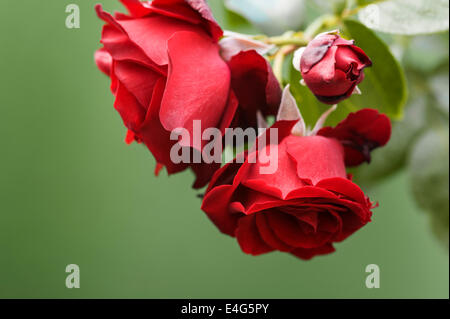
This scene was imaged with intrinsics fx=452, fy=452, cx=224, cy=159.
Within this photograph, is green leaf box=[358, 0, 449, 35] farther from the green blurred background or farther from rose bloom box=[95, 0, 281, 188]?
the green blurred background

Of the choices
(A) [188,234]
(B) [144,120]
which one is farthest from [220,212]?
(A) [188,234]

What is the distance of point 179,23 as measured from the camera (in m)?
0.22

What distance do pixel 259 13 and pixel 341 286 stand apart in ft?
1.23

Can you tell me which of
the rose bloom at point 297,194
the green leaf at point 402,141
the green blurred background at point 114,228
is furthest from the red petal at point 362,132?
the green blurred background at point 114,228

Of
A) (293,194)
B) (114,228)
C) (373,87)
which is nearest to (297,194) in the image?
(293,194)

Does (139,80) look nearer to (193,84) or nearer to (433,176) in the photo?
(193,84)

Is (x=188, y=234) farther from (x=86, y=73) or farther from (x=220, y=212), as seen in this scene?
(x=220, y=212)

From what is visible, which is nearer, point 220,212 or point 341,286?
point 220,212

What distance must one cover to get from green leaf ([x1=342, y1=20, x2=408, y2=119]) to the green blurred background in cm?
30

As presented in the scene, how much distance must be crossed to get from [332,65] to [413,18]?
0.14m

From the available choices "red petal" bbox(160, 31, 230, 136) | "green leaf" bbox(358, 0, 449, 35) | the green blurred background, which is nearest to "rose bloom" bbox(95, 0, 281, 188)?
"red petal" bbox(160, 31, 230, 136)

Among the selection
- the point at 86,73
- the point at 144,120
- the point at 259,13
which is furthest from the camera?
the point at 86,73

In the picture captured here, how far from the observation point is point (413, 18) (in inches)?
11.1

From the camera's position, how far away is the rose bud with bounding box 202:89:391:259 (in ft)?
0.67
